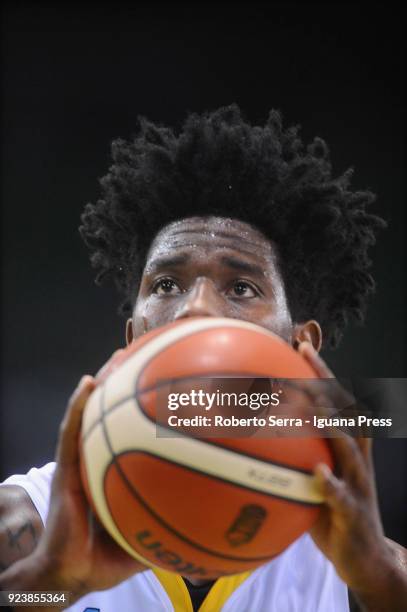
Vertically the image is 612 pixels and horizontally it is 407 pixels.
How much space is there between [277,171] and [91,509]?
1696mm

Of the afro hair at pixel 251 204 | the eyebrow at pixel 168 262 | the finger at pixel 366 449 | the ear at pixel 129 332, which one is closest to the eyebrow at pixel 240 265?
the eyebrow at pixel 168 262

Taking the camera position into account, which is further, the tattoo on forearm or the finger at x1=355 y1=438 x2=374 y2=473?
the tattoo on forearm

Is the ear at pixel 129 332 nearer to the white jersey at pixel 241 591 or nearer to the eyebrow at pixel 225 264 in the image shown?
the eyebrow at pixel 225 264

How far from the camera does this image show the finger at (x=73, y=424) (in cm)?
157

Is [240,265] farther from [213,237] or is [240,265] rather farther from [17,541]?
[17,541]

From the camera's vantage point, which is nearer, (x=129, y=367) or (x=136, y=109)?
(x=129, y=367)

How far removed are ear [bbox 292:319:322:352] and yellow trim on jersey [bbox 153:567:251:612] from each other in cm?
92

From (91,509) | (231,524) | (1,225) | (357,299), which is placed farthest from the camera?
(1,225)

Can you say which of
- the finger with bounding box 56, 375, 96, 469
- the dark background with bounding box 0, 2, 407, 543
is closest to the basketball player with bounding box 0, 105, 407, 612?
the finger with bounding box 56, 375, 96, 469

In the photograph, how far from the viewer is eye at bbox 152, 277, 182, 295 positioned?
7.57 ft

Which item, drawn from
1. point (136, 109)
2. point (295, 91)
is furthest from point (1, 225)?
point (295, 91)

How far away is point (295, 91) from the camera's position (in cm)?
576

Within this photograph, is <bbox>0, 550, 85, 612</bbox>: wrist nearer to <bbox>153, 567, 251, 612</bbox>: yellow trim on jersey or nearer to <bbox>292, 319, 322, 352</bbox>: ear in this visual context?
<bbox>153, 567, 251, 612</bbox>: yellow trim on jersey

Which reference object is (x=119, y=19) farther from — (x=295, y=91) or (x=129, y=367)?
(x=129, y=367)
